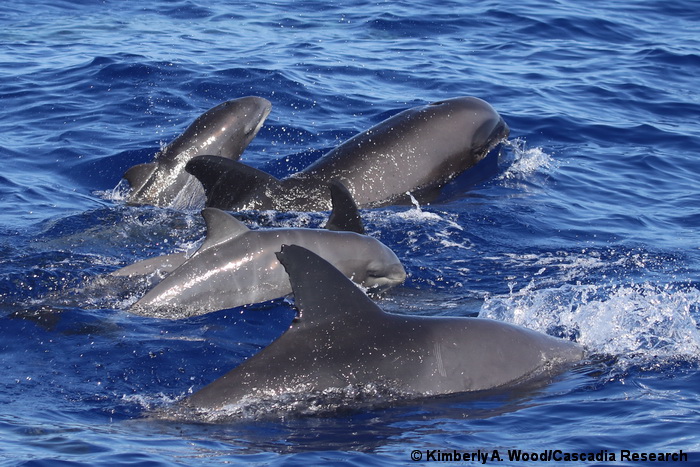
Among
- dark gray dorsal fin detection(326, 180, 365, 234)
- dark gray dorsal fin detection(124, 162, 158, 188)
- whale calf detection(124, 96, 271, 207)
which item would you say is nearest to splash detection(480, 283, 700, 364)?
dark gray dorsal fin detection(326, 180, 365, 234)

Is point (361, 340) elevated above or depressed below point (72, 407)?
above

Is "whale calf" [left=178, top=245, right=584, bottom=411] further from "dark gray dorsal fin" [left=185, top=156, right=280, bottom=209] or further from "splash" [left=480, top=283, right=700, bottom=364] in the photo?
"dark gray dorsal fin" [left=185, top=156, right=280, bottom=209]

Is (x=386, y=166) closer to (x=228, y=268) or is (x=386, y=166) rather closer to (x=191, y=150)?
(x=191, y=150)

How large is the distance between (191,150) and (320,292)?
6.86m

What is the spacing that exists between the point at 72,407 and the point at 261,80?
43.1 ft

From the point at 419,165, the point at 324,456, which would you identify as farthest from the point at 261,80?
the point at 324,456

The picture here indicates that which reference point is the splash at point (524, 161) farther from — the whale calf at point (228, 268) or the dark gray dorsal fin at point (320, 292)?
the dark gray dorsal fin at point (320, 292)

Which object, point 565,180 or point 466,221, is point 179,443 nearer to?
point 466,221

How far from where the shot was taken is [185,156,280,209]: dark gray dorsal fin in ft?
41.5

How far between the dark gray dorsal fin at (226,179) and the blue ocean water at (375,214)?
452 mm

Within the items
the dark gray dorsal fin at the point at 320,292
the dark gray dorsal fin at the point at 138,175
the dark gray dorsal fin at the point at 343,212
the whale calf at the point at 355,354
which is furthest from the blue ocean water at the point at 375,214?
the dark gray dorsal fin at the point at 343,212

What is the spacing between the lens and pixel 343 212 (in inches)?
452

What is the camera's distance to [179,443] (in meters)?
7.18

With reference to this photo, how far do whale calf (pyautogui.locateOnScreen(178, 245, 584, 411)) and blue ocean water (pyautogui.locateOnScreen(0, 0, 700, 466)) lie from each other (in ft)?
0.77
